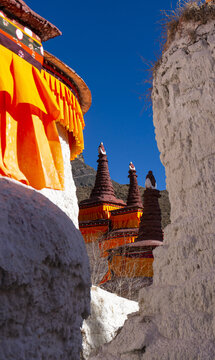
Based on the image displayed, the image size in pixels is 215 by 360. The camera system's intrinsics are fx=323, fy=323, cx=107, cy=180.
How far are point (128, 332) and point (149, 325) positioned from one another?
0.42ft

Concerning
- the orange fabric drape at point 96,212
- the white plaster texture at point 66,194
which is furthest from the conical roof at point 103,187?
the white plaster texture at point 66,194

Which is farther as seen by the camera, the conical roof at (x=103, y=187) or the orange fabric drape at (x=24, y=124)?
the conical roof at (x=103, y=187)

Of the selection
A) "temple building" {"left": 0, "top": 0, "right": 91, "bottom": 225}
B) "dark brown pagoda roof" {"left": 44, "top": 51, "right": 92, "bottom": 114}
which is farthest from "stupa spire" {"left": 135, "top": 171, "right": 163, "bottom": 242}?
"temple building" {"left": 0, "top": 0, "right": 91, "bottom": 225}

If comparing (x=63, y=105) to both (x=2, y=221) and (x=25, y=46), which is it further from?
(x=2, y=221)

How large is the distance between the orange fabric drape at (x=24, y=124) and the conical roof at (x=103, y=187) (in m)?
8.13

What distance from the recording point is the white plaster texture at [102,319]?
8.54 feet

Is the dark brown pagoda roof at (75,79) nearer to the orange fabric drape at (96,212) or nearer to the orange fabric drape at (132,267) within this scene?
Result: the orange fabric drape at (132,267)

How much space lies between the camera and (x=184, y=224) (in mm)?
1460

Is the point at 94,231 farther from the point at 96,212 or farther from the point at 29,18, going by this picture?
the point at 29,18

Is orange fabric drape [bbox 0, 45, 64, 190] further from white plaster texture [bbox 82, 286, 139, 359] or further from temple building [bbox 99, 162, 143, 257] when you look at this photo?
temple building [bbox 99, 162, 143, 257]

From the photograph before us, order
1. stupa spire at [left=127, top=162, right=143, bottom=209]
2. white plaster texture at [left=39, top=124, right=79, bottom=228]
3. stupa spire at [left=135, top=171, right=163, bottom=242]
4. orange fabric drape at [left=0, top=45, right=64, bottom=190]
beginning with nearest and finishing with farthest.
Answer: orange fabric drape at [left=0, top=45, right=64, bottom=190]
white plaster texture at [left=39, top=124, right=79, bottom=228]
stupa spire at [left=135, top=171, right=163, bottom=242]
stupa spire at [left=127, top=162, right=143, bottom=209]

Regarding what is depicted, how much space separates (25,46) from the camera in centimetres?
288

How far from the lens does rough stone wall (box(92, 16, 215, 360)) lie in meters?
1.25

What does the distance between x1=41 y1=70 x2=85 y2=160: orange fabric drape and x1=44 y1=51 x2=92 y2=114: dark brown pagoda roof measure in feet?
0.55
